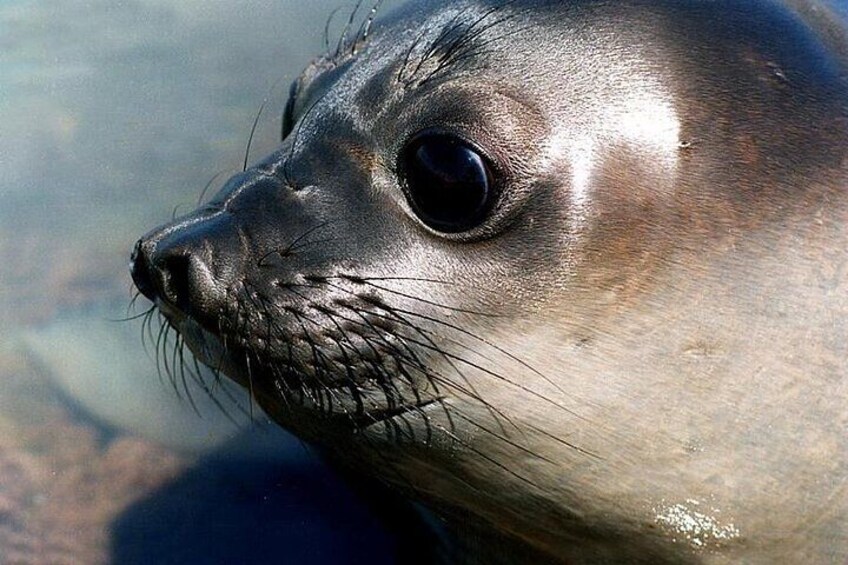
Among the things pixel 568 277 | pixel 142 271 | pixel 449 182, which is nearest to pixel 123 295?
pixel 142 271

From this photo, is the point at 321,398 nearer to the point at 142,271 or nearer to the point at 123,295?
the point at 142,271

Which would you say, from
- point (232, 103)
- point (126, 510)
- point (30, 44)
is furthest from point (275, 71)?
point (126, 510)

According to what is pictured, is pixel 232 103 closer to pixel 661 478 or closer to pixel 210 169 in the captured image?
pixel 210 169

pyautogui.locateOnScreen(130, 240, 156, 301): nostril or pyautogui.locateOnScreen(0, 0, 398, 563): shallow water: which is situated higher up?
pyautogui.locateOnScreen(0, 0, 398, 563): shallow water

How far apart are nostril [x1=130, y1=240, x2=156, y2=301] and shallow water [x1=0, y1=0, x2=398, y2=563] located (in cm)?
98

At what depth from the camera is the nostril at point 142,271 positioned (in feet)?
10.3

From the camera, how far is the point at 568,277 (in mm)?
2998

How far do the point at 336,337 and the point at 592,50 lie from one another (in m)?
0.87

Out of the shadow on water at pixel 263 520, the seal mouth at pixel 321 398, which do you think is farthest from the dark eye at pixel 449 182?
the shadow on water at pixel 263 520

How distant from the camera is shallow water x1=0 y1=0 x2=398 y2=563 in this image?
4164mm

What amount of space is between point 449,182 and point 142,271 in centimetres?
73

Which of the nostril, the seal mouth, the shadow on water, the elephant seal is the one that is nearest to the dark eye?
the elephant seal

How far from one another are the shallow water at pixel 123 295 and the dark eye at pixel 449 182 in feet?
4.35

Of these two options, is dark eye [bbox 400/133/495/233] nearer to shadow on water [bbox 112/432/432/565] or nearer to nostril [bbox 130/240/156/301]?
nostril [bbox 130/240/156/301]
